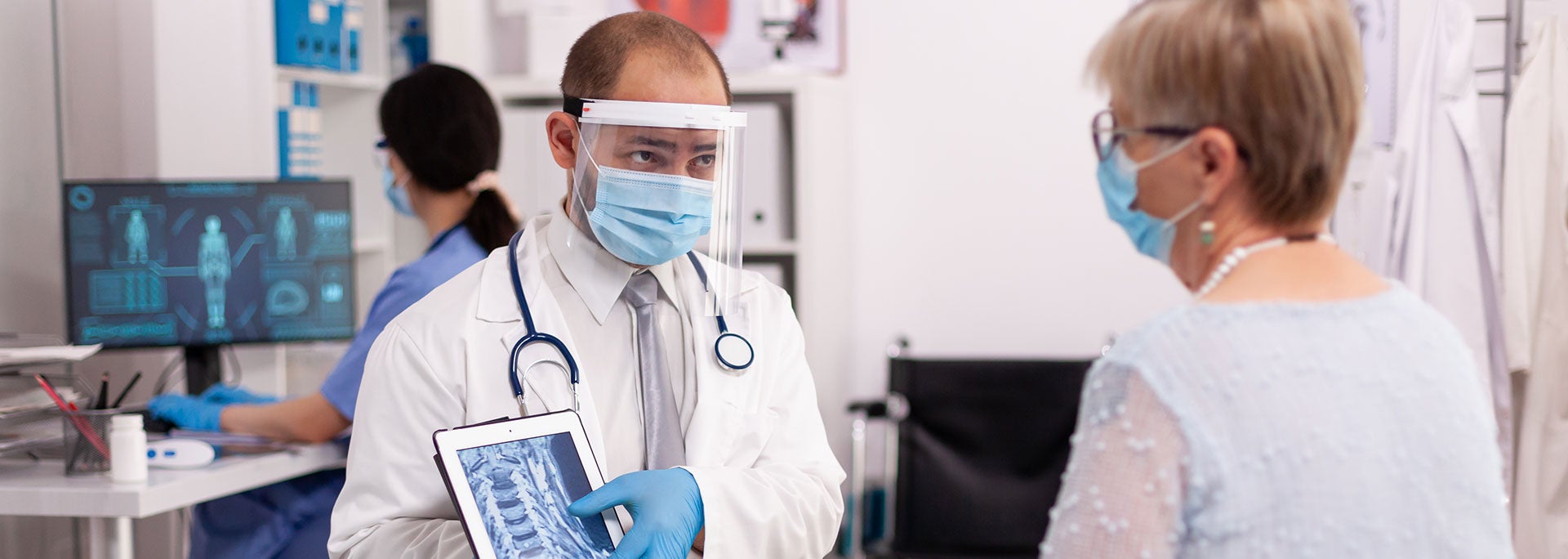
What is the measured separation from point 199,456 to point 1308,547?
1705mm

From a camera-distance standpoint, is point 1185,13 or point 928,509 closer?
point 1185,13

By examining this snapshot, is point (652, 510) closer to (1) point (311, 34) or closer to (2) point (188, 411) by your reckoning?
(2) point (188, 411)

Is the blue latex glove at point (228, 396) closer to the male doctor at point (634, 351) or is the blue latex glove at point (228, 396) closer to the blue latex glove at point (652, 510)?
the male doctor at point (634, 351)

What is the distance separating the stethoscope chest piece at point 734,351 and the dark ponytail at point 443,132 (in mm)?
907

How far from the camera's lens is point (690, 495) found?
3.66 feet

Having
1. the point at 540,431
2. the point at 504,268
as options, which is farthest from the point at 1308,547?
the point at 504,268

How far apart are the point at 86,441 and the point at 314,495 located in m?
0.40

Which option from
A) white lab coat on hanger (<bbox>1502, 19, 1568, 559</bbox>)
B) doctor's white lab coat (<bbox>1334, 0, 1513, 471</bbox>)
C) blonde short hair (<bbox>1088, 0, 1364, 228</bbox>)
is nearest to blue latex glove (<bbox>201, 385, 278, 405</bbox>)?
blonde short hair (<bbox>1088, 0, 1364, 228</bbox>)

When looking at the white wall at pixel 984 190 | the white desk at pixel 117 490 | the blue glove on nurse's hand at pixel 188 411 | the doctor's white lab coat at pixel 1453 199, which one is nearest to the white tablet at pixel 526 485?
the white desk at pixel 117 490

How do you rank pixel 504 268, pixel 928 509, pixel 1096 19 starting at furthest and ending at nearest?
pixel 1096 19
pixel 928 509
pixel 504 268

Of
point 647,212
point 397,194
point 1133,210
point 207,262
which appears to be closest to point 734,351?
point 647,212

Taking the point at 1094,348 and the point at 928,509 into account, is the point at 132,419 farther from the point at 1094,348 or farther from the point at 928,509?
the point at 1094,348

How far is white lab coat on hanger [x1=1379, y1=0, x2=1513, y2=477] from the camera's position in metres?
2.68

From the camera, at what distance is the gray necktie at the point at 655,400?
119 centimetres
